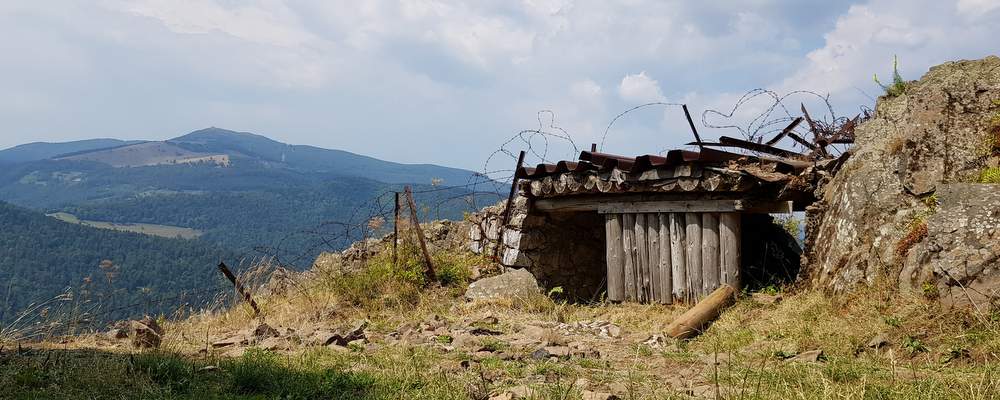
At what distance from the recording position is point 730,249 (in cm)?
818

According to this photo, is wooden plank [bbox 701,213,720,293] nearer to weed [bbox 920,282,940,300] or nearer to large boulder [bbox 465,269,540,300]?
large boulder [bbox 465,269,540,300]

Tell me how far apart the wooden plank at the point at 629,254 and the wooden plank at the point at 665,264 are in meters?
0.41

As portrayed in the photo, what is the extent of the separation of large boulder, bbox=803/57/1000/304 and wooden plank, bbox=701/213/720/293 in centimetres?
100

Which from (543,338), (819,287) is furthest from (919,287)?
(543,338)

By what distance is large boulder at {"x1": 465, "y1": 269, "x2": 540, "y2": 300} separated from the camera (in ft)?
30.8

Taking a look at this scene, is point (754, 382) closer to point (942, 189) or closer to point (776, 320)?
point (776, 320)

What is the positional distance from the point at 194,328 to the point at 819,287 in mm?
7262

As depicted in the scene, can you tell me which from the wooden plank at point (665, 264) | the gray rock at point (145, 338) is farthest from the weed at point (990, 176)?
the gray rock at point (145, 338)

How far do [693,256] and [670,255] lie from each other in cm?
36

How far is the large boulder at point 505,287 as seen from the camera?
9.38 meters

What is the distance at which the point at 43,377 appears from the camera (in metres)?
4.70

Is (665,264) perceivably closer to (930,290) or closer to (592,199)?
(592,199)

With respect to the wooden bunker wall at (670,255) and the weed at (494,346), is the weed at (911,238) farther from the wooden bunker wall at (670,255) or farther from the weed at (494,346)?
the weed at (494,346)

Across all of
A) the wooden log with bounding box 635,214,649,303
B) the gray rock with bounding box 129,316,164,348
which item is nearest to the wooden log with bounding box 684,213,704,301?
the wooden log with bounding box 635,214,649,303
